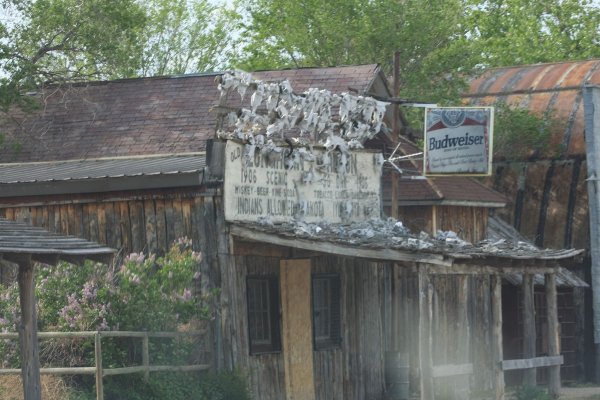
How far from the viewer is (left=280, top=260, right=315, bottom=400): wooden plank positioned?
20.0 m

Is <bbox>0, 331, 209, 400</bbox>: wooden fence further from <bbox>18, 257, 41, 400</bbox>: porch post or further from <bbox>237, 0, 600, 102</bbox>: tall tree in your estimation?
<bbox>237, 0, 600, 102</bbox>: tall tree

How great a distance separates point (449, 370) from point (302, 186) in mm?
3570

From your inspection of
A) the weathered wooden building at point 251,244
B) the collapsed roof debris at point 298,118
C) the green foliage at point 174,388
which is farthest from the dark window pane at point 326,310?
the green foliage at point 174,388

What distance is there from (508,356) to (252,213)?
36.7ft

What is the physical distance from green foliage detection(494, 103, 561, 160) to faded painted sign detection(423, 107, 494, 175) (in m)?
6.37

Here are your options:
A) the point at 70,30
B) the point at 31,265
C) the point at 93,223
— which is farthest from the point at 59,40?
the point at 31,265

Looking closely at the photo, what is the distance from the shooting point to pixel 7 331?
18.0 metres

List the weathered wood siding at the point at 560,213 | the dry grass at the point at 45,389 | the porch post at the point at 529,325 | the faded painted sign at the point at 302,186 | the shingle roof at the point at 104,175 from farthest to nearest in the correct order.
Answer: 1. the weathered wood siding at the point at 560,213
2. the porch post at the point at 529,325
3. the faded painted sign at the point at 302,186
4. the shingle roof at the point at 104,175
5. the dry grass at the point at 45,389

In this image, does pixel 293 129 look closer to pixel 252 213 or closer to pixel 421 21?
pixel 252 213

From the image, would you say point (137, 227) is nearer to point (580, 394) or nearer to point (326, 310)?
point (326, 310)

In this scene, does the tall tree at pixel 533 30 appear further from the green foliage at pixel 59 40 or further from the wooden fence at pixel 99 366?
the wooden fence at pixel 99 366

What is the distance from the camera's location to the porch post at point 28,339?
42.3ft

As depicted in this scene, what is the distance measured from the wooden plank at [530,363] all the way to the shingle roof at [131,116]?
5376mm

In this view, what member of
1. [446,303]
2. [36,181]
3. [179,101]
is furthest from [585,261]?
[36,181]
